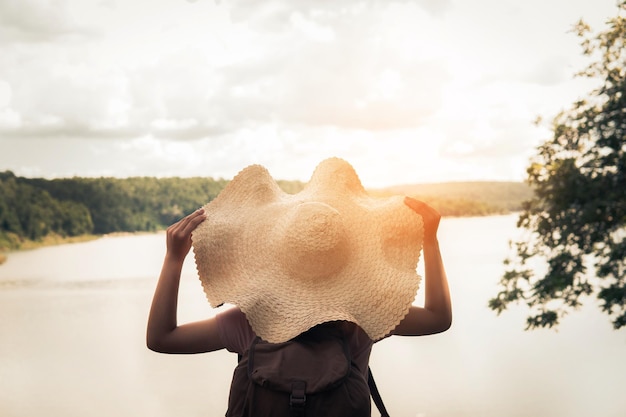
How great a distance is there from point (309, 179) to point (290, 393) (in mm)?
381

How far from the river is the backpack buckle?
2.77 meters

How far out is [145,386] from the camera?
24.8ft

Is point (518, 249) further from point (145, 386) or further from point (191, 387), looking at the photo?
point (145, 386)

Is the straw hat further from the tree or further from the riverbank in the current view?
the riverbank

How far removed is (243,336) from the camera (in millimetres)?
914

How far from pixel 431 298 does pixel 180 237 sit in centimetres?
37

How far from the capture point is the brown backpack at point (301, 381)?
0.85 m

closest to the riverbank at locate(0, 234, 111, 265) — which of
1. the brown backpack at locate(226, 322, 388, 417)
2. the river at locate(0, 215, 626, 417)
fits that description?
the river at locate(0, 215, 626, 417)

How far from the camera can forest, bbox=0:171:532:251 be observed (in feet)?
30.8

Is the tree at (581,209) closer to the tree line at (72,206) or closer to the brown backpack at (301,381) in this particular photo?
the brown backpack at (301,381)

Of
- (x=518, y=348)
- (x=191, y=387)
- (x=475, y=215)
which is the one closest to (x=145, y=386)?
(x=191, y=387)

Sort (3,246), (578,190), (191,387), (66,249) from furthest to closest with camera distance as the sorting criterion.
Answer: (66,249)
(3,246)
(191,387)
(578,190)

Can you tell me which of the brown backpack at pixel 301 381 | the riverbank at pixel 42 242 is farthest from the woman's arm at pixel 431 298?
the riverbank at pixel 42 242

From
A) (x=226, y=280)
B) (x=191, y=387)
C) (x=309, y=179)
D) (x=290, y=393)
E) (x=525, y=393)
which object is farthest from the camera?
(x=191, y=387)
